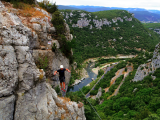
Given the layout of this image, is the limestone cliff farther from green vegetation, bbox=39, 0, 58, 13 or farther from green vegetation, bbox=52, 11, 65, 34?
green vegetation, bbox=39, 0, 58, 13

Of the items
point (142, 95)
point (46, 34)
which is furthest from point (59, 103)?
point (142, 95)

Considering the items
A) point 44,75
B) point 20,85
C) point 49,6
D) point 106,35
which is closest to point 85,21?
point 106,35

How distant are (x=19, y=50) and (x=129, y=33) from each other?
311ft

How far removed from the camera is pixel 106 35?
88.8 metres

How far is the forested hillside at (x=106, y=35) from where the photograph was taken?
7556 cm

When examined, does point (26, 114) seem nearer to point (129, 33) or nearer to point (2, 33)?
point (2, 33)

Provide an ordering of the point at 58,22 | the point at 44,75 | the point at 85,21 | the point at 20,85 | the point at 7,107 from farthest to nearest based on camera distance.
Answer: the point at 85,21 → the point at 58,22 → the point at 44,75 → the point at 20,85 → the point at 7,107

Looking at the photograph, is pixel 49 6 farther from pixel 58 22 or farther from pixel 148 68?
pixel 148 68

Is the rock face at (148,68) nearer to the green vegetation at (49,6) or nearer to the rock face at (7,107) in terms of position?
Answer: the green vegetation at (49,6)

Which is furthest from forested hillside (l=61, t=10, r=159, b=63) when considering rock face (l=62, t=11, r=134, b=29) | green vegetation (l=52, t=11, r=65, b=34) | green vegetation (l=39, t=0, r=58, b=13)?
green vegetation (l=52, t=11, r=65, b=34)

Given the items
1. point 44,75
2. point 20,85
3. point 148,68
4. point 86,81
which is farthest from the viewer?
point 86,81

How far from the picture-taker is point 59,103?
25.2ft

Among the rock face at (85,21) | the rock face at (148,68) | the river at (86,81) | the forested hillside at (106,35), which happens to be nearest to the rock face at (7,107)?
the rock face at (148,68)

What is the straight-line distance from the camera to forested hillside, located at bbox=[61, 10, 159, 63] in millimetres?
75562
